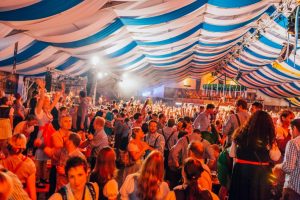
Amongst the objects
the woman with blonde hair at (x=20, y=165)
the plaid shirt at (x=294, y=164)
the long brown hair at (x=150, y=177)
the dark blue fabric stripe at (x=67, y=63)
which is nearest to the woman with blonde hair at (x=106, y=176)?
the long brown hair at (x=150, y=177)

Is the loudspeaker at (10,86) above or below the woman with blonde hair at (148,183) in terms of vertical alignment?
above

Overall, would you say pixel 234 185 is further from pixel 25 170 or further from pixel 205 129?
pixel 205 129

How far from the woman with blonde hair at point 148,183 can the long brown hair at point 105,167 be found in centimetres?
17

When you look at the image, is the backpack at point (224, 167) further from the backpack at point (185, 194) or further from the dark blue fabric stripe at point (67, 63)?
the dark blue fabric stripe at point (67, 63)

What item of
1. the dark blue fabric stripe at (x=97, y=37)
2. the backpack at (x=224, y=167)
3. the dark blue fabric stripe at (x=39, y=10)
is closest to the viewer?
the backpack at (x=224, y=167)

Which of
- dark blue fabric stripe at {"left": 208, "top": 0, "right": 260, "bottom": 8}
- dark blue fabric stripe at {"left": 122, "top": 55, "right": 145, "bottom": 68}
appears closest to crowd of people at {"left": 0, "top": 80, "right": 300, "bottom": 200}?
dark blue fabric stripe at {"left": 208, "top": 0, "right": 260, "bottom": 8}

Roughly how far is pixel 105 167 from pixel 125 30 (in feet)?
17.3

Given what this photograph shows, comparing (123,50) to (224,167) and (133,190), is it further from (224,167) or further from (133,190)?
(133,190)

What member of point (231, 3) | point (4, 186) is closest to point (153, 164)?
point (4, 186)

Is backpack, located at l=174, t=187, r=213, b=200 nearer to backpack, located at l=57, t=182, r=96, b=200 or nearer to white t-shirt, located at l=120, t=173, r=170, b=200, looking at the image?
white t-shirt, located at l=120, t=173, r=170, b=200

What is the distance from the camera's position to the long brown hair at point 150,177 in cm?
242

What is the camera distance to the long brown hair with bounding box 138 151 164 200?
2418 mm

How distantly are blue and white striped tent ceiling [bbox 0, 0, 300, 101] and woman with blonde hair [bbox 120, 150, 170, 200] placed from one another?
289cm

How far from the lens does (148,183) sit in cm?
242
